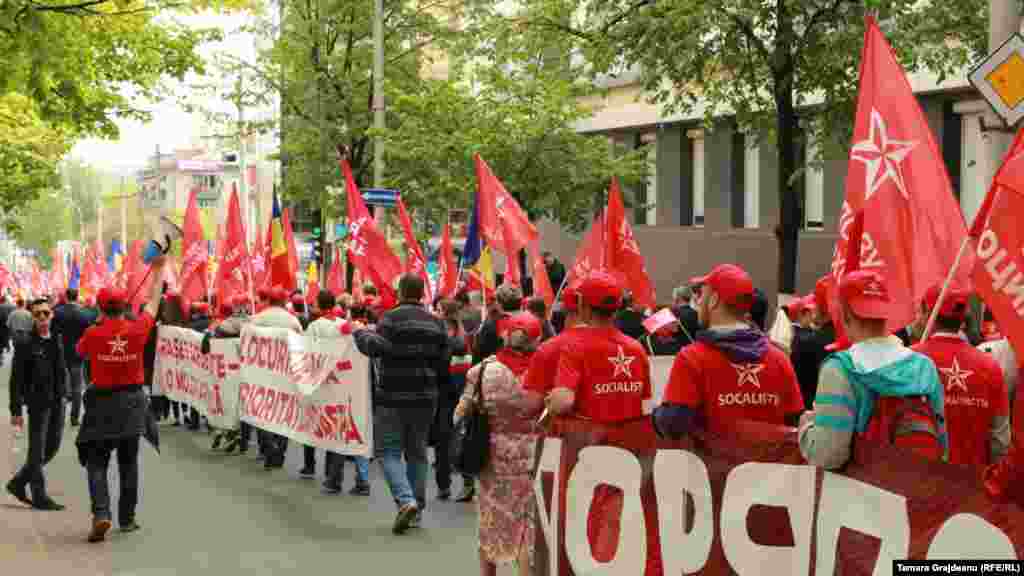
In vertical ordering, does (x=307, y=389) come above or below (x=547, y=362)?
below

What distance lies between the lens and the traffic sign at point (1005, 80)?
9203 mm

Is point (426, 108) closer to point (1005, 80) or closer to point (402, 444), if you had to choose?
point (402, 444)

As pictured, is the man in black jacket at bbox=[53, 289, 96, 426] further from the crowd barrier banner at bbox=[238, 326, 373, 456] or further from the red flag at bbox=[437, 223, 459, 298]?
the red flag at bbox=[437, 223, 459, 298]

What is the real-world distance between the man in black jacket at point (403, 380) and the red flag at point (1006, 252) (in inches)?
252

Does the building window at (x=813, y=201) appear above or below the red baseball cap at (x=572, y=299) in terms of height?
above

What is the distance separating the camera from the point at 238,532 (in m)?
11.6

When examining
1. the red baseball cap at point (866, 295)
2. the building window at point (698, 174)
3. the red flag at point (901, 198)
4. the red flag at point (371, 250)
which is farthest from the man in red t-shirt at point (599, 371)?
the building window at point (698, 174)

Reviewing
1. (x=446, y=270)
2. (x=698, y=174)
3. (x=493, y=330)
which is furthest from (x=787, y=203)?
(x=698, y=174)

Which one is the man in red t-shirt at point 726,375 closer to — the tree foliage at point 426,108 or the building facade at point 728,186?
the building facade at point 728,186

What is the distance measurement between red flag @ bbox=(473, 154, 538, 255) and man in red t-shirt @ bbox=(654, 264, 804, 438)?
10.2m

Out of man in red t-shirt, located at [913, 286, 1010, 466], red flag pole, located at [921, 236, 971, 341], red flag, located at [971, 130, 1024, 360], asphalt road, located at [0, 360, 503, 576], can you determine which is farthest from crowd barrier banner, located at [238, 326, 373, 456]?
red flag, located at [971, 130, 1024, 360]

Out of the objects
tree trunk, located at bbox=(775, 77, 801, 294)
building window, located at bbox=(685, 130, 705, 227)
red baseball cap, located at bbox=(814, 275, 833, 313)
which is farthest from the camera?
building window, located at bbox=(685, 130, 705, 227)

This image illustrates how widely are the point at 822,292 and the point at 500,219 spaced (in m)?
7.54

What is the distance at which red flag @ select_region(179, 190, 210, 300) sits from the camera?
70.2 feet
